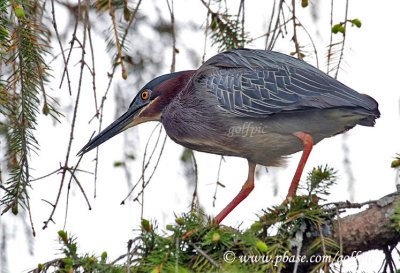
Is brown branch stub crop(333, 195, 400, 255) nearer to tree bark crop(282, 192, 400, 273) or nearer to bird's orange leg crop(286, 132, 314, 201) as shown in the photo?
tree bark crop(282, 192, 400, 273)

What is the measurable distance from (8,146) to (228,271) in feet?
4.83

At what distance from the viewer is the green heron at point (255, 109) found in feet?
11.6

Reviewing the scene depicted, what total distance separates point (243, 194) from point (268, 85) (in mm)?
582

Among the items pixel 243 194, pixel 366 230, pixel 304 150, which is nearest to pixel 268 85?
pixel 304 150

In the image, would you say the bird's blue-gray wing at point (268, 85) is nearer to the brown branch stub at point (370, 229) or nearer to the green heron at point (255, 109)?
the green heron at point (255, 109)

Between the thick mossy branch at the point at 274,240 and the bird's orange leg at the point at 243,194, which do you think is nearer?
the thick mossy branch at the point at 274,240

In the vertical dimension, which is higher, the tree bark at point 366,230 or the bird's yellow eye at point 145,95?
the bird's yellow eye at point 145,95

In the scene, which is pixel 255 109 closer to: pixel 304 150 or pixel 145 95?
pixel 304 150

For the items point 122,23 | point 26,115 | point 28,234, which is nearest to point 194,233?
point 26,115

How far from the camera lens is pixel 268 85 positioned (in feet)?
12.1

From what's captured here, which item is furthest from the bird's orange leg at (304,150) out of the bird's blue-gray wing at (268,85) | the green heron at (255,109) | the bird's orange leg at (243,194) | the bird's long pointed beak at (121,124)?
the bird's long pointed beak at (121,124)

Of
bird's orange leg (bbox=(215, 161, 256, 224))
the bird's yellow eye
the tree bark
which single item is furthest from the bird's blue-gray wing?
the tree bark

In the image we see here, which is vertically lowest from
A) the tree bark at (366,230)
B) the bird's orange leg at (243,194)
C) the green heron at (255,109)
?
the tree bark at (366,230)

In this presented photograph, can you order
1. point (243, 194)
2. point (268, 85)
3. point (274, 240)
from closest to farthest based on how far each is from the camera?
1. point (274, 240)
2. point (268, 85)
3. point (243, 194)
